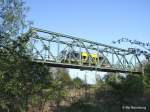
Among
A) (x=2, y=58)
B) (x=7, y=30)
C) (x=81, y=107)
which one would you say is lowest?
(x=81, y=107)

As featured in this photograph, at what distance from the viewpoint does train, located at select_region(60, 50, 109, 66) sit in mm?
52513

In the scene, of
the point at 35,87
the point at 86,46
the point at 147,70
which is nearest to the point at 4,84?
the point at 35,87

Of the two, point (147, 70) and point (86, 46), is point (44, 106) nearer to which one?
point (147, 70)

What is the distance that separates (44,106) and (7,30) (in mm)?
13975

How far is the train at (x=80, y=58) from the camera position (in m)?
52.5

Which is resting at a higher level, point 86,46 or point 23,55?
point 86,46

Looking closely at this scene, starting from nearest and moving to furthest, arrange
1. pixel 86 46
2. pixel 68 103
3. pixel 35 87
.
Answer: pixel 35 87 → pixel 68 103 → pixel 86 46

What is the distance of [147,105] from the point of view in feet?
110

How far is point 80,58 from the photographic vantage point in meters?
54.3

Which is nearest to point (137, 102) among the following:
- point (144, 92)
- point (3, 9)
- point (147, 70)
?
point (144, 92)

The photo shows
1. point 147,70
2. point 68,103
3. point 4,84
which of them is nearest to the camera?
point 4,84

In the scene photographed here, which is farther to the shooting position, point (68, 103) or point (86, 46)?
point (86, 46)

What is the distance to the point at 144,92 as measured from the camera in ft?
125

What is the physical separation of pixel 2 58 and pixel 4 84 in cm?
145
